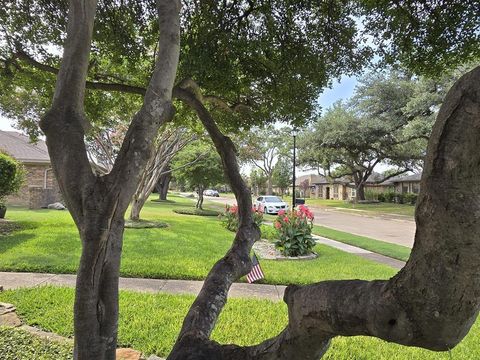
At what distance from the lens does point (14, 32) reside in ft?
16.9

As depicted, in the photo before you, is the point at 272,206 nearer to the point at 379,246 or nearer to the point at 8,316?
the point at 379,246

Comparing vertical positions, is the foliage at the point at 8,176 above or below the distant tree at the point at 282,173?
below

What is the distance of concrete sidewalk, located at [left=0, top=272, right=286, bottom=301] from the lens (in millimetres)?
6298

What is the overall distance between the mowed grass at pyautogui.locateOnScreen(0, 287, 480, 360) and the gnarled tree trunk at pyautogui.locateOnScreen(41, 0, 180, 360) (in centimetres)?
225

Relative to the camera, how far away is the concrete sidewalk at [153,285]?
6298mm

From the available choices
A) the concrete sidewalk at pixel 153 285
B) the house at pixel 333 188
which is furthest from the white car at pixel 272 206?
the house at pixel 333 188

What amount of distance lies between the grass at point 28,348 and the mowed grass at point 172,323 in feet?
0.43

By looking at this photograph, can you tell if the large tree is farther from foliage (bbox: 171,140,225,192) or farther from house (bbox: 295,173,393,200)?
house (bbox: 295,173,393,200)

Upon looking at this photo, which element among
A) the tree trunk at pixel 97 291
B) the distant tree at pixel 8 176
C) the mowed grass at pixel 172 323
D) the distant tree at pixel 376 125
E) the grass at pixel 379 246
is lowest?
the mowed grass at pixel 172 323

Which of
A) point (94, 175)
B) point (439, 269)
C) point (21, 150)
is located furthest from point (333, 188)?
point (439, 269)

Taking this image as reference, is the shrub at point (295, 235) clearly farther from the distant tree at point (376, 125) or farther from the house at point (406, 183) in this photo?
the house at point (406, 183)

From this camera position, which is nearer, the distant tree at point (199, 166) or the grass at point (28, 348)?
the grass at point (28, 348)

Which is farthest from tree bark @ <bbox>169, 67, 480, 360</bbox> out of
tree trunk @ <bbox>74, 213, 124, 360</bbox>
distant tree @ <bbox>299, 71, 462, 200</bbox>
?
distant tree @ <bbox>299, 71, 462, 200</bbox>

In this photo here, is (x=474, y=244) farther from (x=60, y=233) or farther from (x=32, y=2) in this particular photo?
(x=60, y=233)
